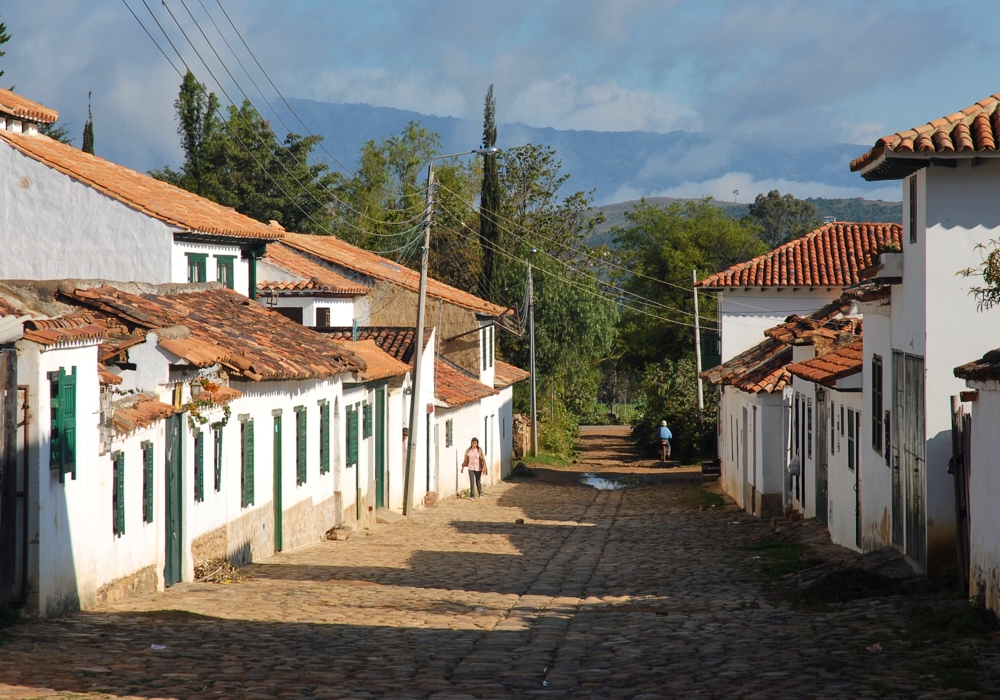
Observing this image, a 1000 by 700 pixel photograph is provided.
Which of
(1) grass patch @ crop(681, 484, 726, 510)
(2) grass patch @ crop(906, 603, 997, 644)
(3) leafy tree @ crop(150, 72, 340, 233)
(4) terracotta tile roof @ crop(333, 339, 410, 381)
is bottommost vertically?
(1) grass patch @ crop(681, 484, 726, 510)

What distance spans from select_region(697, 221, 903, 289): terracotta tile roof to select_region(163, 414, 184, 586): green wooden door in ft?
81.8

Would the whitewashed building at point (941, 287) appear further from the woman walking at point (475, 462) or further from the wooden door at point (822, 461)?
the woman walking at point (475, 462)

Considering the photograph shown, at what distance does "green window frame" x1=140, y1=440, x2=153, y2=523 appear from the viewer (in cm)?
1273

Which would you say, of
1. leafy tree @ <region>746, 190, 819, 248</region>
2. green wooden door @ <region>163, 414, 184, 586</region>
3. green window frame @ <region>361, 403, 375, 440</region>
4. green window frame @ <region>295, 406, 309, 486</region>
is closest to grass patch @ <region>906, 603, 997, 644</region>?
green wooden door @ <region>163, 414, 184, 586</region>

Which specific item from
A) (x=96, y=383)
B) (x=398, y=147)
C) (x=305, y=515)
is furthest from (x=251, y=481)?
(x=398, y=147)

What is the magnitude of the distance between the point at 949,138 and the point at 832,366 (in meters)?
6.35

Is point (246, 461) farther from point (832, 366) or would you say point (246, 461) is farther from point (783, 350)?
point (783, 350)

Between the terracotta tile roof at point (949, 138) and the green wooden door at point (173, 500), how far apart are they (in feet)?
29.3

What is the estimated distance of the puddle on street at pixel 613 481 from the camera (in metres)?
37.9

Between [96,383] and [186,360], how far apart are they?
2054mm

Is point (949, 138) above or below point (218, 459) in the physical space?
above

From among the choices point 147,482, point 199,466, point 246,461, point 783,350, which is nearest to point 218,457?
point 199,466

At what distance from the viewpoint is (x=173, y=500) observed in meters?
13.7

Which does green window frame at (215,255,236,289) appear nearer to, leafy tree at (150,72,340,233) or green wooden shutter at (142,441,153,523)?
green wooden shutter at (142,441,153,523)
